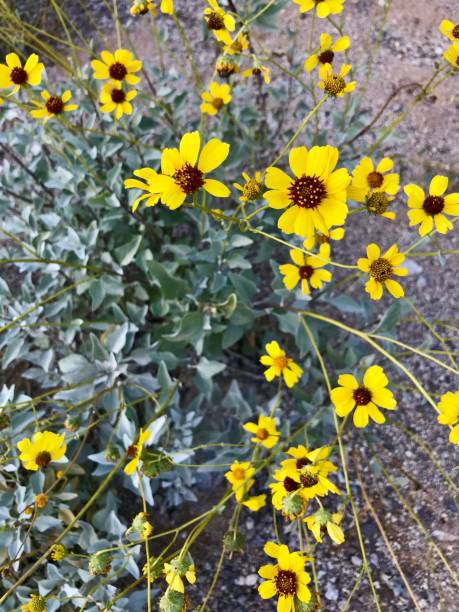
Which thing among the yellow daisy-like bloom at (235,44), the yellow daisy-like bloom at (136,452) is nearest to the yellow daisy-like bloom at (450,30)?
the yellow daisy-like bloom at (235,44)

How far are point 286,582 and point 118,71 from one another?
1.51 meters

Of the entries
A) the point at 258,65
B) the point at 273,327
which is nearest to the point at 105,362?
the point at 273,327

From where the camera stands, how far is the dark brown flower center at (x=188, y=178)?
116cm

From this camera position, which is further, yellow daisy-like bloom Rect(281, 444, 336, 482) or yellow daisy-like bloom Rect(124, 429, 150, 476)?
yellow daisy-like bloom Rect(124, 429, 150, 476)

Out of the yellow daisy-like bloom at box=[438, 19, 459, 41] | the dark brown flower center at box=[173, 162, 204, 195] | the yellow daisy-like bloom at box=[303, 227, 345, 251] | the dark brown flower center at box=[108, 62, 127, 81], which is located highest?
the yellow daisy-like bloom at box=[438, 19, 459, 41]

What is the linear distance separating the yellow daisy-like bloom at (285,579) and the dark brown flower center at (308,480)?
142 millimetres

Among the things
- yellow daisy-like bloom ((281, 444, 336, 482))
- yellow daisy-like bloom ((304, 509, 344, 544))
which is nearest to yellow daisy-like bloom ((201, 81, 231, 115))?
yellow daisy-like bloom ((281, 444, 336, 482))

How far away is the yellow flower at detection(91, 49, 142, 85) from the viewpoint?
1.71m

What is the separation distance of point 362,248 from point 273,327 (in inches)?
20.7

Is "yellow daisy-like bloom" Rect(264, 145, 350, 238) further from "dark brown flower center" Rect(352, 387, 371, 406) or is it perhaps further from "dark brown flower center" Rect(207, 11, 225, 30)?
"dark brown flower center" Rect(207, 11, 225, 30)

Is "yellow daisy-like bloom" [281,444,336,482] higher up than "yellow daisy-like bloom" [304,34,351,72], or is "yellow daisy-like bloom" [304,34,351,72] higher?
"yellow daisy-like bloom" [304,34,351,72]

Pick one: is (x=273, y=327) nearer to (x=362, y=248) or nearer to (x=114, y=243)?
(x=362, y=248)

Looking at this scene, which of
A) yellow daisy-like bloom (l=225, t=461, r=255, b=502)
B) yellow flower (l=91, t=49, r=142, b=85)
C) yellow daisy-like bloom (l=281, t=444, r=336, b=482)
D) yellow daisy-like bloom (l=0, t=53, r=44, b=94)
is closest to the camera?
yellow daisy-like bloom (l=281, t=444, r=336, b=482)

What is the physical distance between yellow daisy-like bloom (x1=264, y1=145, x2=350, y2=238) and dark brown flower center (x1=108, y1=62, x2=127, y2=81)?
0.84m
